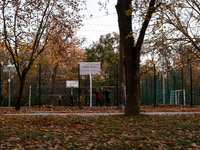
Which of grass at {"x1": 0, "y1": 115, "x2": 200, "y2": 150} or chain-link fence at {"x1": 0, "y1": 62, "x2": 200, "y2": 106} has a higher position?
chain-link fence at {"x1": 0, "y1": 62, "x2": 200, "y2": 106}

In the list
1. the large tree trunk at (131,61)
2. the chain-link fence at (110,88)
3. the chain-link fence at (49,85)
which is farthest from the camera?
the chain-link fence at (49,85)

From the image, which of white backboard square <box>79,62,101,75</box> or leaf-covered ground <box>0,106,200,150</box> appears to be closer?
leaf-covered ground <box>0,106,200,150</box>

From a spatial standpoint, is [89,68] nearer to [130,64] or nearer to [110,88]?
[110,88]

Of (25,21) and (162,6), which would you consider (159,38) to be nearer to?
(162,6)

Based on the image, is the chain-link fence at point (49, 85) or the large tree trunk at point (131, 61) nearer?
the large tree trunk at point (131, 61)

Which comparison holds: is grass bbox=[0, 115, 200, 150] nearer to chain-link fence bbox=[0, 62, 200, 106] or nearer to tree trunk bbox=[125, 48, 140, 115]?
tree trunk bbox=[125, 48, 140, 115]

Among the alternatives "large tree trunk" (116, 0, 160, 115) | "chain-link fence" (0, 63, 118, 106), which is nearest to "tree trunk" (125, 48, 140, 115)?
"large tree trunk" (116, 0, 160, 115)

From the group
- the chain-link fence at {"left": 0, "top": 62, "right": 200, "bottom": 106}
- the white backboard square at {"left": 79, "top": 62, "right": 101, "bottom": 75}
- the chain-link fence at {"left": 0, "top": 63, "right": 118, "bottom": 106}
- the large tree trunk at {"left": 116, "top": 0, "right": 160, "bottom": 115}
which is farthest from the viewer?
the chain-link fence at {"left": 0, "top": 63, "right": 118, "bottom": 106}

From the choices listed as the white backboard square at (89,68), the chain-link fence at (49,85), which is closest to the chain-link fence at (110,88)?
the chain-link fence at (49,85)

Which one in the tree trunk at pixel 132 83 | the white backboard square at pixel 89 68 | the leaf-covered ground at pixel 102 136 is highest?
the white backboard square at pixel 89 68

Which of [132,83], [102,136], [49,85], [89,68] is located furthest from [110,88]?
[102,136]

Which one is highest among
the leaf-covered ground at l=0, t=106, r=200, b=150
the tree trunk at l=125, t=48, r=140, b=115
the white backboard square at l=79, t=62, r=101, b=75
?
the white backboard square at l=79, t=62, r=101, b=75

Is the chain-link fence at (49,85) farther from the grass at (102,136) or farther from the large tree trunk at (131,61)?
the grass at (102,136)

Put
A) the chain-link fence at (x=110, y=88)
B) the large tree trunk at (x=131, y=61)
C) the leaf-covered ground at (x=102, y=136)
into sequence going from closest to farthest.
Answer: the leaf-covered ground at (x=102, y=136)
the large tree trunk at (x=131, y=61)
the chain-link fence at (x=110, y=88)
